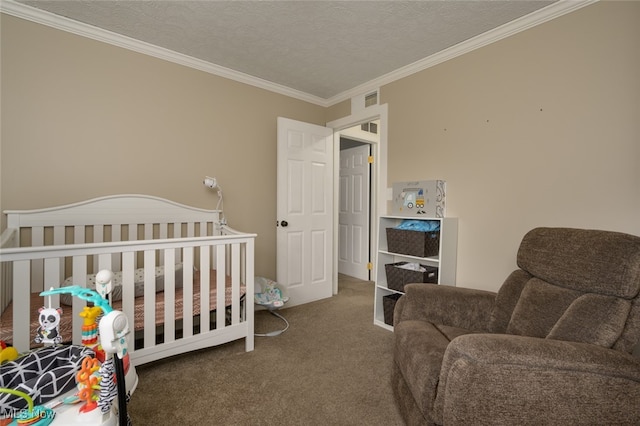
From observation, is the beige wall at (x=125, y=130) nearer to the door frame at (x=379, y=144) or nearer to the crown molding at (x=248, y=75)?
the crown molding at (x=248, y=75)

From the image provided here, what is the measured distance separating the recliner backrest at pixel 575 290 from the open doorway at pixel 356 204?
→ 266 centimetres

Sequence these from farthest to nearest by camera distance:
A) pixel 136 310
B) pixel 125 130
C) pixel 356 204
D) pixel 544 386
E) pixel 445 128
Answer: pixel 356 204
pixel 445 128
pixel 125 130
pixel 136 310
pixel 544 386

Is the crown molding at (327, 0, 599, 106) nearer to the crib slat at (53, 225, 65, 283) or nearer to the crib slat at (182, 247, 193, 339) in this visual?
the crib slat at (182, 247, 193, 339)

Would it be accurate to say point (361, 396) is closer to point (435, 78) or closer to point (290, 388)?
point (290, 388)

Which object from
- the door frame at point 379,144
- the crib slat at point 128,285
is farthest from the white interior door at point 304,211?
the crib slat at point 128,285

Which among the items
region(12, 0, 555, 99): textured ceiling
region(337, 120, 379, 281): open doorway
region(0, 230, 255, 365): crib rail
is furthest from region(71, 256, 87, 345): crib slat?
region(337, 120, 379, 281): open doorway

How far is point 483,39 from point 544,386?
232 centimetres

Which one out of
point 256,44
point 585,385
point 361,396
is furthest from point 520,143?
point 256,44

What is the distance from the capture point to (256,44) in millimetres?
2377

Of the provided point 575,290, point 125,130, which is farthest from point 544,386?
point 125,130

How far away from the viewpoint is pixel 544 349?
1.02m

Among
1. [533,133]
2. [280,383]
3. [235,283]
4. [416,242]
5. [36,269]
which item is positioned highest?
[533,133]

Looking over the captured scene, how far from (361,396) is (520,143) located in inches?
77.2

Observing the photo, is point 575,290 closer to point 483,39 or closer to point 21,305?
point 483,39
